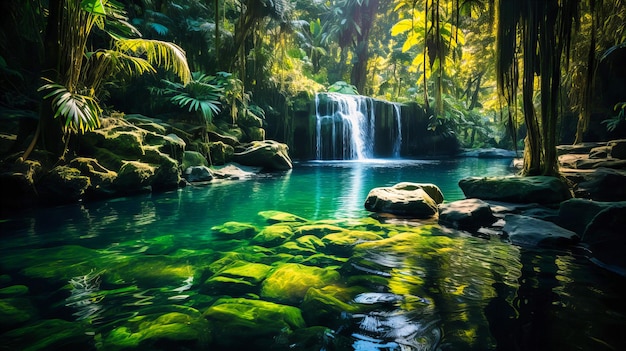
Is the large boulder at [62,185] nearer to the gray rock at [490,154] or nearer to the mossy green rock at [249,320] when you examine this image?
the mossy green rock at [249,320]

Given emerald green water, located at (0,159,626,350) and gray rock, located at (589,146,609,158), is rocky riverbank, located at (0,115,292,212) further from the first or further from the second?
gray rock, located at (589,146,609,158)

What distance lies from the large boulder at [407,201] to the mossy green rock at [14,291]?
4.88 metres

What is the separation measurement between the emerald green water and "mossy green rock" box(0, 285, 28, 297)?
0.02m

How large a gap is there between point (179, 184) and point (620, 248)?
8821 millimetres

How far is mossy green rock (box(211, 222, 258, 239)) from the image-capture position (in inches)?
181

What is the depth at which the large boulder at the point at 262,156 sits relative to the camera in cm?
1275

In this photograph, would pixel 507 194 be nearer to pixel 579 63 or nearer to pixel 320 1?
pixel 579 63

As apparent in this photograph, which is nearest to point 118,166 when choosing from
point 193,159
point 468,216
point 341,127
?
point 193,159

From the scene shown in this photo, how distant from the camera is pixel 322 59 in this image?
28.7 m

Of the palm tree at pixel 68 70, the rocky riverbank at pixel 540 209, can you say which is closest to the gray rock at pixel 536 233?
the rocky riverbank at pixel 540 209

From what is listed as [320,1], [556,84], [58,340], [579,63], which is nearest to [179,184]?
[58,340]

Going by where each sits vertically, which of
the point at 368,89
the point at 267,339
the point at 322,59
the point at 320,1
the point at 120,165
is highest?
the point at 320,1

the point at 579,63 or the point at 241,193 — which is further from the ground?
the point at 579,63

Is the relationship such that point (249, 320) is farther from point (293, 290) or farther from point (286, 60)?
point (286, 60)
